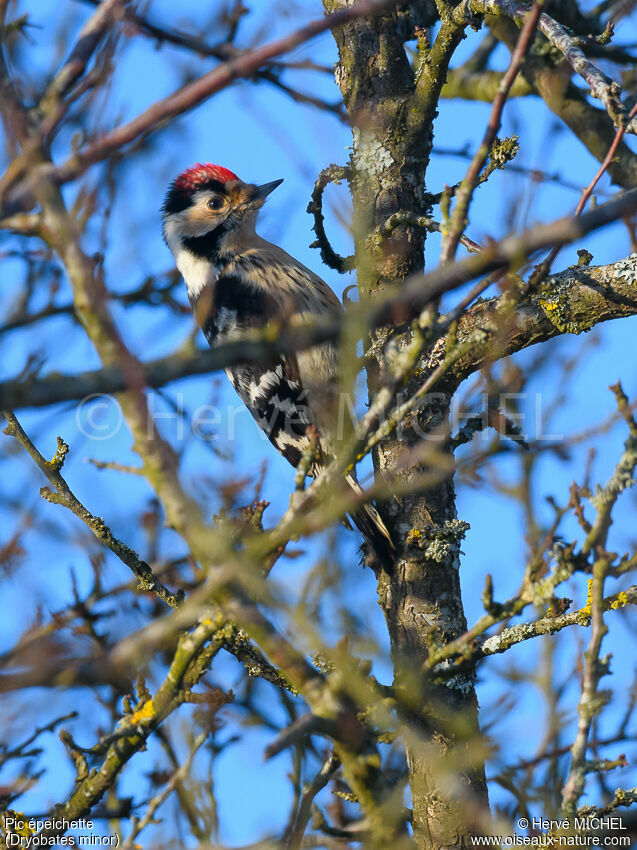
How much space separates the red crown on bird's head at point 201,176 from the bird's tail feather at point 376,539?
103 inches

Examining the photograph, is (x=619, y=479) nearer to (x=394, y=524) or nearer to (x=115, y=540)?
(x=394, y=524)

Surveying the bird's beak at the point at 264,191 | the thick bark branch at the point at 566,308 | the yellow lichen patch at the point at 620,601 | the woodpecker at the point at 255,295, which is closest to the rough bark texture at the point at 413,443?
the thick bark branch at the point at 566,308

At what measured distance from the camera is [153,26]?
272 centimetres

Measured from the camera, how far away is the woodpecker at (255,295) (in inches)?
168

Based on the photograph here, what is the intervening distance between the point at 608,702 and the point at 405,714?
1.11 m

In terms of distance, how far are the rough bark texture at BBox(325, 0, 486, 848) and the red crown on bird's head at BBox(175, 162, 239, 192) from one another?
1814 mm

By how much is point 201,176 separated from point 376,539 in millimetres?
2867

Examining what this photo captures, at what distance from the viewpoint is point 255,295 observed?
4387 mm

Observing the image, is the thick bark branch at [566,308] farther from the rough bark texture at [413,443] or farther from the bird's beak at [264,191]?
the bird's beak at [264,191]

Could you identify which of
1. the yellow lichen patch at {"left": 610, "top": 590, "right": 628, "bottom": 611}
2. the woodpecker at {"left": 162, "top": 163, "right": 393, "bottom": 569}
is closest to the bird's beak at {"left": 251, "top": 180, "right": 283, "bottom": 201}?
the woodpecker at {"left": 162, "top": 163, "right": 393, "bottom": 569}

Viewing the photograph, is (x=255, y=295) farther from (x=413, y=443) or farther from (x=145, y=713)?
(x=145, y=713)

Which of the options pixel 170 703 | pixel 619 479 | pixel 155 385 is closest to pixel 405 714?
pixel 170 703

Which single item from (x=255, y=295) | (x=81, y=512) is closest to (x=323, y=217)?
(x=255, y=295)

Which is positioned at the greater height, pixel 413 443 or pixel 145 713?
pixel 413 443
